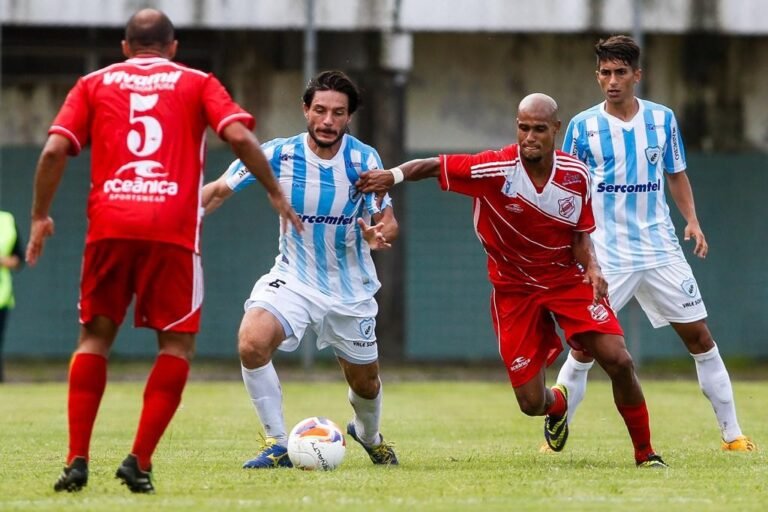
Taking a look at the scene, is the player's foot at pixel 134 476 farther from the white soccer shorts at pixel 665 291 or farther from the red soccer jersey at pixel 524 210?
the white soccer shorts at pixel 665 291

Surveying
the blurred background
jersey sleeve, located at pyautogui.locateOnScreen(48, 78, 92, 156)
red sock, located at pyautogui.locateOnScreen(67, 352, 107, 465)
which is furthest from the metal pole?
jersey sleeve, located at pyautogui.locateOnScreen(48, 78, 92, 156)

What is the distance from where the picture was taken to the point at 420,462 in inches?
363

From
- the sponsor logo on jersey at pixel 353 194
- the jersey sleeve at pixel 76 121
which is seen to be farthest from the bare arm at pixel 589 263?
the jersey sleeve at pixel 76 121

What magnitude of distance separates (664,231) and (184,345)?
4183 mm

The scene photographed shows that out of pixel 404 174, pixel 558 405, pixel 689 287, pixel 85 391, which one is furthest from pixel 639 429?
pixel 85 391

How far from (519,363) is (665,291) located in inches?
55.1

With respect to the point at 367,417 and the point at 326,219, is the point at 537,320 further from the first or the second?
the point at 326,219

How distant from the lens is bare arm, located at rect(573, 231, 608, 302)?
8.61 meters

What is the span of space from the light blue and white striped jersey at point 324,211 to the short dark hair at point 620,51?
1.79m

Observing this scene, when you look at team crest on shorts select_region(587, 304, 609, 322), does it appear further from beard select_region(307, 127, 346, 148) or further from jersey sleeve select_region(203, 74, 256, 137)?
jersey sleeve select_region(203, 74, 256, 137)

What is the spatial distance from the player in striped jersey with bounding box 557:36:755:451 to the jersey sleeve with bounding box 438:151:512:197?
52.8 inches

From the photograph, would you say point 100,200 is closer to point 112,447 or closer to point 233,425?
point 112,447

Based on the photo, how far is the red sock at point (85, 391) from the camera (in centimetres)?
715

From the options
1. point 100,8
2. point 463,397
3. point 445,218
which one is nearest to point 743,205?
point 445,218
